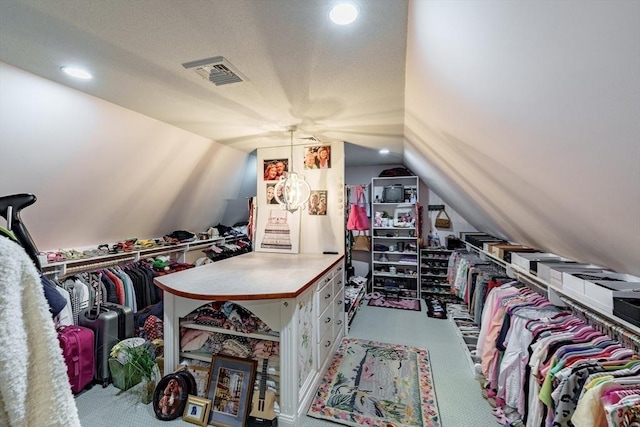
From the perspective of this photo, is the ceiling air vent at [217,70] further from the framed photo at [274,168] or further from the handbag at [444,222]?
the handbag at [444,222]

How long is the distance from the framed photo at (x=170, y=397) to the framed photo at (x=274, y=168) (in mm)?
2339

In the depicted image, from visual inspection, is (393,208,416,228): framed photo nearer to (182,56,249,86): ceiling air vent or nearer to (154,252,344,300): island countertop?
(154,252,344,300): island countertop

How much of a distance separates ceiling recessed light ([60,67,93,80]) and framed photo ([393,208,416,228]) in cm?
427

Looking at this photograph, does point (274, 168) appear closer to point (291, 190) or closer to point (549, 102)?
point (291, 190)

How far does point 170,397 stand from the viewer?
1.91 metres

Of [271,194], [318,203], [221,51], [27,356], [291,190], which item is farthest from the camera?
[271,194]

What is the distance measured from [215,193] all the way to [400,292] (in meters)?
3.55

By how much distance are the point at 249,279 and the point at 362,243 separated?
3.12 metres

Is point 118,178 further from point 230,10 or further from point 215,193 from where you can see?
point 230,10

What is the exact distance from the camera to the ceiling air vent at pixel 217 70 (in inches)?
64.9

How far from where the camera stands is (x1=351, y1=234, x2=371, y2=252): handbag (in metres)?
4.89

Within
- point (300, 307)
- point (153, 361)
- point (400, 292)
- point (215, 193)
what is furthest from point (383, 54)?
point (400, 292)

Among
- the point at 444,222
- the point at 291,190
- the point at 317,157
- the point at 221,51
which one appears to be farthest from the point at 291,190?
the point at 444,222

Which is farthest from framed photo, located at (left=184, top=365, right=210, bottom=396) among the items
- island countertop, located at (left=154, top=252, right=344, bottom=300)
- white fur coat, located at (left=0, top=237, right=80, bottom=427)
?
white fur coat, located at (left=0, top=237, right=80, bottom=427)
